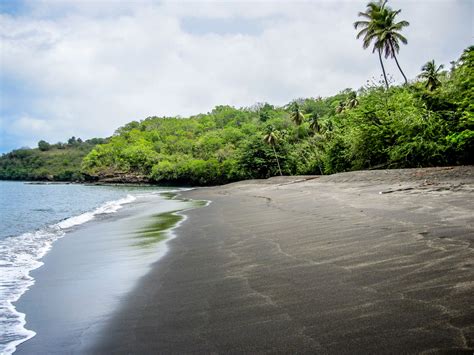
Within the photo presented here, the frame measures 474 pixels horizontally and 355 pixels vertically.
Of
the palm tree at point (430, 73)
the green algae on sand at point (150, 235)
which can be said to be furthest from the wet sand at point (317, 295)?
the palm tree at point (430, 73)

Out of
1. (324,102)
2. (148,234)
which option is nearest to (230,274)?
(148,234)

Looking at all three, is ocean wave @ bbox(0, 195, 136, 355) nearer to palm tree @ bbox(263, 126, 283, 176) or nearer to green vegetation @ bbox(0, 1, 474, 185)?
green vegetation @ bbox(0, 1, 474, 185)

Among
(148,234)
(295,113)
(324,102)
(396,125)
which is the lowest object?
(148,234)

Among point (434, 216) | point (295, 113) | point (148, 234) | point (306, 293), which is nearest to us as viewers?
point (306, 293)

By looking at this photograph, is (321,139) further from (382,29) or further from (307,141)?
(382,29)

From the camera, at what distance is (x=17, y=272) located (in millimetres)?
9688

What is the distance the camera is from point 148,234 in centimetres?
1455

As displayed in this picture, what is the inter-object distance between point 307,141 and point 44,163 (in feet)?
441

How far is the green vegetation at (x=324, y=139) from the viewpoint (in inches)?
1268

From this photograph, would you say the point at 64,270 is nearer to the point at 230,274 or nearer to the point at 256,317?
the point at 230,274

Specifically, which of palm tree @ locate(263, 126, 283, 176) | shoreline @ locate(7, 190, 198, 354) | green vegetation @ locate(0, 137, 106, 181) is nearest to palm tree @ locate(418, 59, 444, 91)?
palm tree @ locate(263, 126, 283, 176)

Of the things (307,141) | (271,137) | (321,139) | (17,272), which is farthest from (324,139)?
(17,272)

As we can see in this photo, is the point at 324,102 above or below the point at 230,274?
above

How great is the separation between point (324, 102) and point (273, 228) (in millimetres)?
113619
